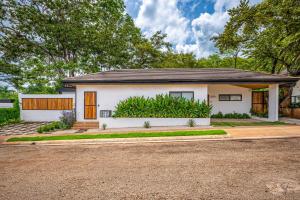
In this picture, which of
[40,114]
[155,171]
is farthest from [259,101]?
[40,114]

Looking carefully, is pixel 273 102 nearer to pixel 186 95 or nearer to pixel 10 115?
pixel 186 95

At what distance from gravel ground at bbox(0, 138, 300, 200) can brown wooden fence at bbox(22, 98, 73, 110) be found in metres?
8.42

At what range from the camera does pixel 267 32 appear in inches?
625

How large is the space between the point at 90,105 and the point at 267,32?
16.0m

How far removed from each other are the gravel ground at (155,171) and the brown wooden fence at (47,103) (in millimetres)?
8423

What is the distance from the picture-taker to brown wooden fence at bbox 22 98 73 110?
15.7 meters

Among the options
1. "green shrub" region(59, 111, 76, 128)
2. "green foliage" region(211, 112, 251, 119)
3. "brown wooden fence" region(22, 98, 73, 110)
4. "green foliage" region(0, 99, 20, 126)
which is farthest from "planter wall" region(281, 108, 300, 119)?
"green foliage" region(0, 99, 20, 126)

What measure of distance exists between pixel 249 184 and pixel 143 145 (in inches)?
179

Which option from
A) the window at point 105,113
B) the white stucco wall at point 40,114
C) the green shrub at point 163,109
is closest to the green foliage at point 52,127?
the window at point 105,113

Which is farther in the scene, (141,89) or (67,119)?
(141,89)

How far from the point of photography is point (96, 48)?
24562 millimetres

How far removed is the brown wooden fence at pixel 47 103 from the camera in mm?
15725

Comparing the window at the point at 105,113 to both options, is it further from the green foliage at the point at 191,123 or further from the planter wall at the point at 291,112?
the planter wall at the point at 291,112

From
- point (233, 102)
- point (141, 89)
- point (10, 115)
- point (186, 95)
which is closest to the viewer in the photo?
point (186, 95)
